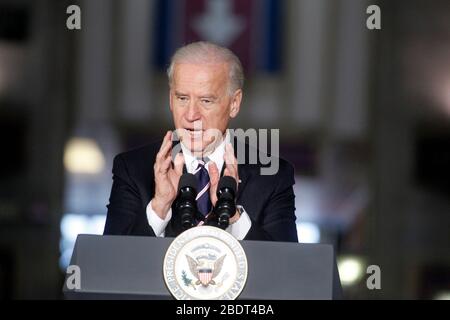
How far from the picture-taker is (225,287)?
4.26 metres

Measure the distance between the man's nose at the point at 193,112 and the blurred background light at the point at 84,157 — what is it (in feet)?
12.8

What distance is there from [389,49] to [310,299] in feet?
20.0

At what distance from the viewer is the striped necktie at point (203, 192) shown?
4977 mm

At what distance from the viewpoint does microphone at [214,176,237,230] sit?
445 cm

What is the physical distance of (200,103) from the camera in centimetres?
515

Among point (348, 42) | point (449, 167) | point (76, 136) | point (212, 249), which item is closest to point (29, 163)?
point (76, 136)

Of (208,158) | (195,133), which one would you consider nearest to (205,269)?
(208,158)

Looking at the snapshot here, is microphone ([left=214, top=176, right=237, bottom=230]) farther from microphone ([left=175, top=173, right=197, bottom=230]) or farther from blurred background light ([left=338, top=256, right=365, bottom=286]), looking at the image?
blurred background light ([left=338, top=256, right=365, bottom=286])

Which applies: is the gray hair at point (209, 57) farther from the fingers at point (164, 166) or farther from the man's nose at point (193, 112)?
the fingers at point (164, 166)

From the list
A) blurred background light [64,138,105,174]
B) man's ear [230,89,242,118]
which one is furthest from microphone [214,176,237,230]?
blurred background light [64,138,105,174]

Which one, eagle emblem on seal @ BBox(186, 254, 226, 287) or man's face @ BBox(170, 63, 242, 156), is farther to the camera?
man's face @ BBox(170, 63, 242, 156)

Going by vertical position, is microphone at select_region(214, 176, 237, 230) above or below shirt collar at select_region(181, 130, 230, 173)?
below

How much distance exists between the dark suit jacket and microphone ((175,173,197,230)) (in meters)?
0.22
